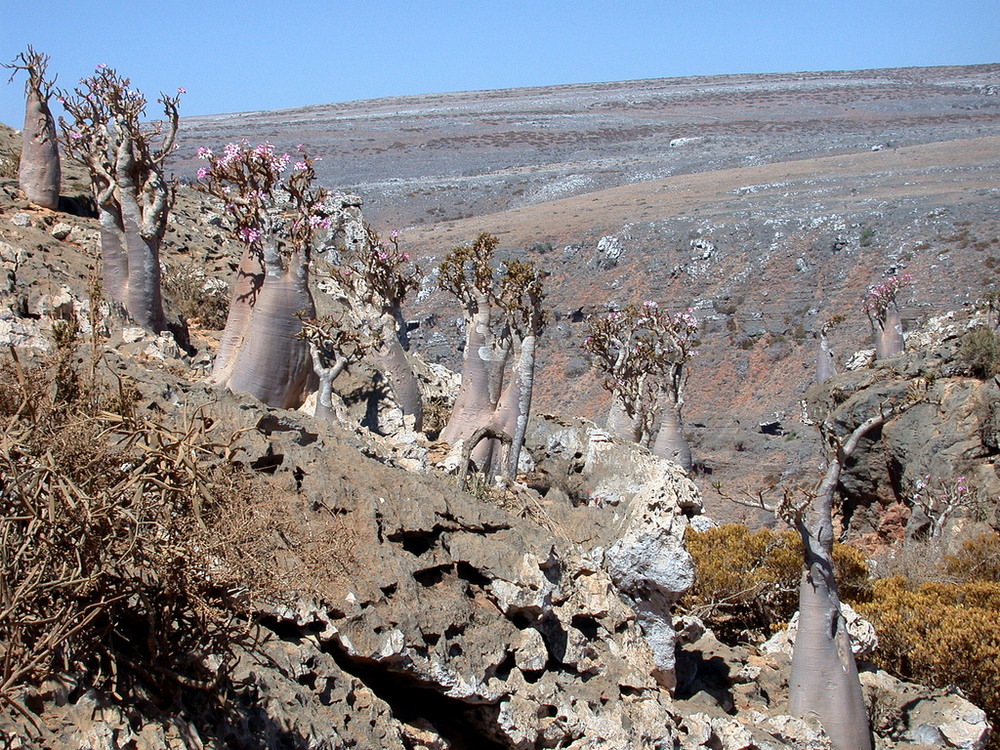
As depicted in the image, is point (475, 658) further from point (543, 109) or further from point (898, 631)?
point (543, 109)

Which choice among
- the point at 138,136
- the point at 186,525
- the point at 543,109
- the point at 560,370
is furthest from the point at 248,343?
the point at 543,109

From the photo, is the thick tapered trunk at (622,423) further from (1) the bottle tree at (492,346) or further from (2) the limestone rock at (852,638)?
(2) the limestone rock at (852,638)

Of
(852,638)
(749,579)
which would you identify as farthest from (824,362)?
(852,638)

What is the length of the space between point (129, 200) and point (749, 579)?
290 inches

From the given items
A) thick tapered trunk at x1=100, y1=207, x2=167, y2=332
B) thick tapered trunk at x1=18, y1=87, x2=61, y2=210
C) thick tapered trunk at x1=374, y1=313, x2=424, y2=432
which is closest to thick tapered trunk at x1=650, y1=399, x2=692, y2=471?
thick tapered trunk at x1=374, y1=313, x2=424, y2=432

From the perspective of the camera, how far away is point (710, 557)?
8648 millimetres

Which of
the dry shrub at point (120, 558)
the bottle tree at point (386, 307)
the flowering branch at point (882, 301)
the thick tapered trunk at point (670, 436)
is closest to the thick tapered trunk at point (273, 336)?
the bottle tree at point (386, 307)

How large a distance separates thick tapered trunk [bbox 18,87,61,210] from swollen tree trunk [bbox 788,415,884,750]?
1051 centimetres

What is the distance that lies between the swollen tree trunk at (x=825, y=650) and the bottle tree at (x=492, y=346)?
9.71ft

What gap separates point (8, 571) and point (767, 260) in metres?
32.1

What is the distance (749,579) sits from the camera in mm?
7977

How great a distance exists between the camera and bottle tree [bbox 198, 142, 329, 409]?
776 cm

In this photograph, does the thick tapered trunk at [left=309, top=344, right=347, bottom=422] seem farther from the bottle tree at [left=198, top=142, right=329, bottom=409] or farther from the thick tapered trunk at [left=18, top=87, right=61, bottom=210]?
the thick tapered trunk at [left=18, top=87, right=61, bottom=210]

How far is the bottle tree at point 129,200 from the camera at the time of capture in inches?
366
